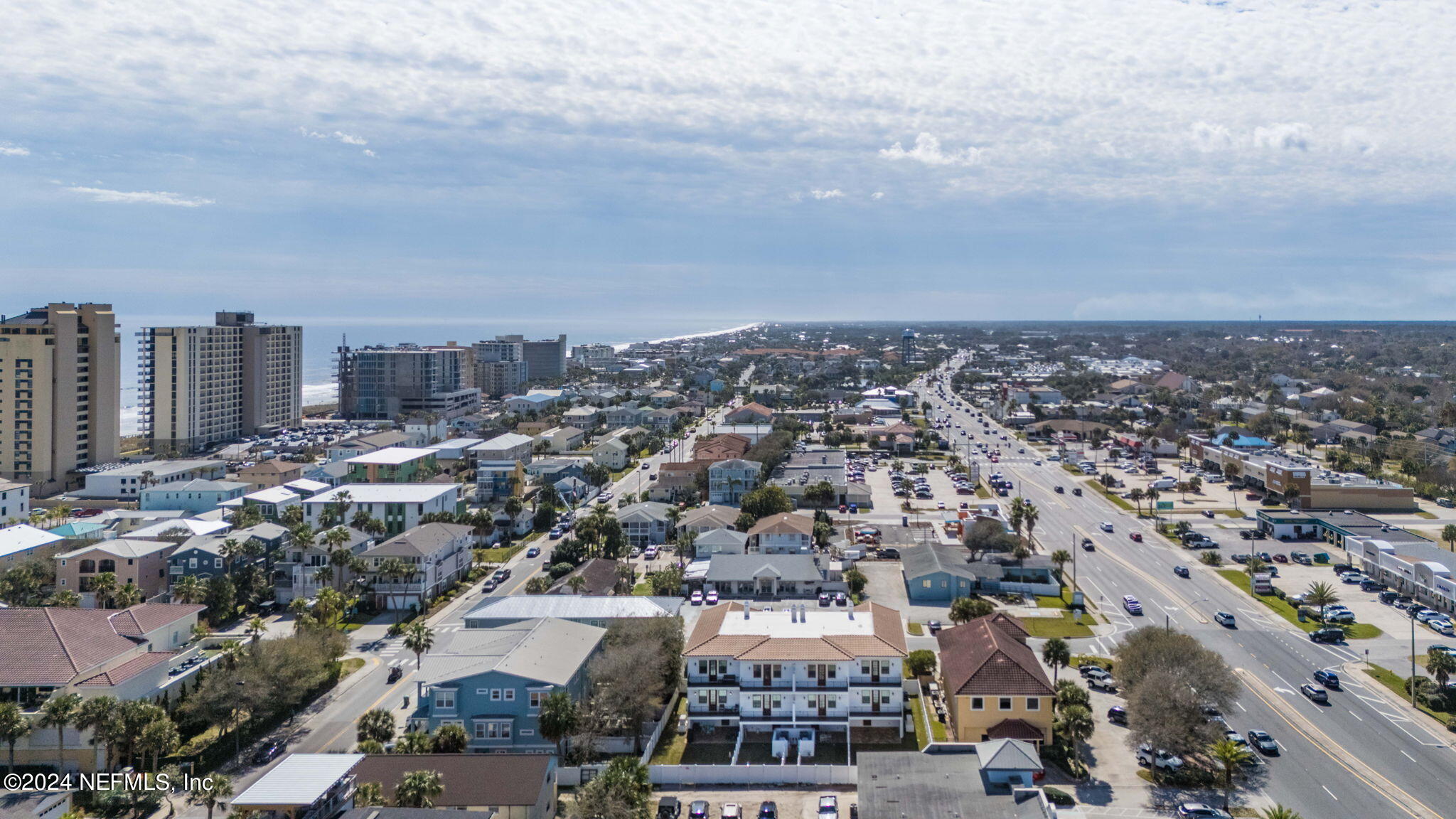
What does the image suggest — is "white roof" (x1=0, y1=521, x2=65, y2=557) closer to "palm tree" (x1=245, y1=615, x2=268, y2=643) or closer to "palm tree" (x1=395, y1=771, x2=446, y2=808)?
"palm tree" (x1=245, y1=615, x2=268, y2=643)

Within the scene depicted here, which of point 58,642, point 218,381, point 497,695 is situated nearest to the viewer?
point 497,695

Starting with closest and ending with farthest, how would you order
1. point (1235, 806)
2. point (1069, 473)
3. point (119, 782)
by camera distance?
point (1235, 806)
point (119, 782)
point (1069, 473)

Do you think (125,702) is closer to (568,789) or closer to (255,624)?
(255,624)

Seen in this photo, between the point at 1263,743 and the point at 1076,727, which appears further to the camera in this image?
the point at 1076,727

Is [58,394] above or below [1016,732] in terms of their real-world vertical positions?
above

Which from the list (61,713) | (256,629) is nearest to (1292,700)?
(256,629)

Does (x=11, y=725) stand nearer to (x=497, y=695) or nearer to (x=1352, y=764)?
(x=497, y=695)

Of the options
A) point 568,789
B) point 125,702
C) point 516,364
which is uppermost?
point 516,364

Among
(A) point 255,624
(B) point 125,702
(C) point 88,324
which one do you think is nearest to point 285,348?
(C) point 88,324
